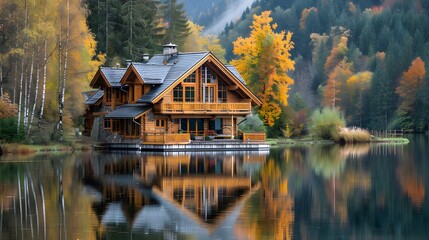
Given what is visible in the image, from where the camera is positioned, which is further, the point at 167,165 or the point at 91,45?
the point at 91,45

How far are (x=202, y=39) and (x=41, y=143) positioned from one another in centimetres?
5471

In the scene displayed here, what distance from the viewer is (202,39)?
110 meters

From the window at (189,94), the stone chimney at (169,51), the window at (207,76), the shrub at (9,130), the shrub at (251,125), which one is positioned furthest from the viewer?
the shrub at (251,125)

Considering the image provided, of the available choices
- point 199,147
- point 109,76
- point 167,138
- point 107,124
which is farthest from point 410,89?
point 167,138

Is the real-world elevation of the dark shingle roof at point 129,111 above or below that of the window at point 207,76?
below

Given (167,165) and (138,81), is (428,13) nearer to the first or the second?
(138,81)

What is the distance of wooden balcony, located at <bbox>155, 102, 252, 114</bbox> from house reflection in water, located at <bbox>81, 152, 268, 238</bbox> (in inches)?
371

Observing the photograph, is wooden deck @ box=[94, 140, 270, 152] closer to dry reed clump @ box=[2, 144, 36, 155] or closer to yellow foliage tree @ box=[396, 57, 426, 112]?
dry reed clump @ box=[2, 144, 36, 155]

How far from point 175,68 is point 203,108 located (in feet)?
12.4

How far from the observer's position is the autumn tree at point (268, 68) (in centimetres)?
7575

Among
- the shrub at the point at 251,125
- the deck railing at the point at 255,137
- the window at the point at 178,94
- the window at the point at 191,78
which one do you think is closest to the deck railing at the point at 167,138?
the window at the point at 178,94

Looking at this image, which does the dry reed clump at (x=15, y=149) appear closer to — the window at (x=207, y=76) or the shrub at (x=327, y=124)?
the window at (x=207, y=76)

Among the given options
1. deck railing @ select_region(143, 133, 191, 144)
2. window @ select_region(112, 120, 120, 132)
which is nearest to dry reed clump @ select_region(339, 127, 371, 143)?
deck railing @ select_region(143, 133, 191, 144)

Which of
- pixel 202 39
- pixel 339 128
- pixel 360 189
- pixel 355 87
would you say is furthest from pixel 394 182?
pixel 355 87
